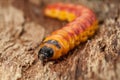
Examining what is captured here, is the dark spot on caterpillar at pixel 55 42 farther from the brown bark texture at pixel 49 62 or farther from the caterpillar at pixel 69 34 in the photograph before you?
the brown bark texture at pixel 49 62

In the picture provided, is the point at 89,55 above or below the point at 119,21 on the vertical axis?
below

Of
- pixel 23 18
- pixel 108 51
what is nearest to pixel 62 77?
pixel 108 51

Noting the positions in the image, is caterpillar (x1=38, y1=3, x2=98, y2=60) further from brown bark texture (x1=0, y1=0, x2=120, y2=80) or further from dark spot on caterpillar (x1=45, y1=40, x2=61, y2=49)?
brown bark texture (x1=0, y1=0, x2=120, y2=80)

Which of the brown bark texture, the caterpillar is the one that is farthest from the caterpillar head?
the brown bark texture

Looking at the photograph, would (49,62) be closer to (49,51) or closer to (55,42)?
(49,51)

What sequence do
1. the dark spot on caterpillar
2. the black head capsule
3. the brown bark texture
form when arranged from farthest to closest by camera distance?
the dark spot on caterpillar, the black head capsule, the brown bark texture

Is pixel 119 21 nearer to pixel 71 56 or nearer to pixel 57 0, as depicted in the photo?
pixel 71 56
